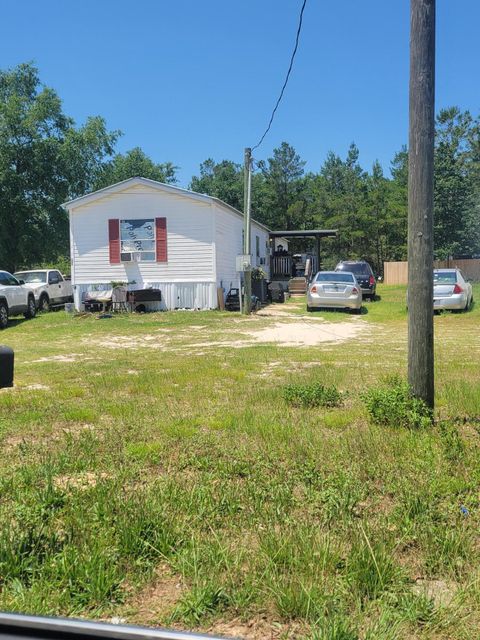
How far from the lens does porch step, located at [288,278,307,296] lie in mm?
26531

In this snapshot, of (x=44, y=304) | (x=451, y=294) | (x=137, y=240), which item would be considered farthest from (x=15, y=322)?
(x=451, y=294)

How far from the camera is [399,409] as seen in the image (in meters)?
4.18

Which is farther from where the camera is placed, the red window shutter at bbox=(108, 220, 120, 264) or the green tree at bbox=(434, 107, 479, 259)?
the green tree at bbox=(434, 107, 479, 259)

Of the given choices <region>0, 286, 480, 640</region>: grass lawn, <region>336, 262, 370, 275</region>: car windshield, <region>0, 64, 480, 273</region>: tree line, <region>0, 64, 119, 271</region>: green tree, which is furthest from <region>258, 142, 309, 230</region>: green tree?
<region>0, 286, 480, 640</region>: grass lawn

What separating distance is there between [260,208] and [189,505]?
160ft

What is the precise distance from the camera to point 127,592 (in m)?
2.17

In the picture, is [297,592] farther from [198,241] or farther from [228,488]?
[198,241]

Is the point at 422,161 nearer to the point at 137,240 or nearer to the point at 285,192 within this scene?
the point at 137,240

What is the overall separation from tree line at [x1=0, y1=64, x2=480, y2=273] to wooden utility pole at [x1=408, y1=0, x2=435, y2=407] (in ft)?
47.5

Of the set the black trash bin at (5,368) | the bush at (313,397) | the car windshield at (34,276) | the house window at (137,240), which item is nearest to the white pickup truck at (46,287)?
the car windshield at (34,276)

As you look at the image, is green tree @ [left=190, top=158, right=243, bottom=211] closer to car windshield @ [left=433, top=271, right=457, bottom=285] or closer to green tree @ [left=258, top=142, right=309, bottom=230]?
green tree @ [left=258, top=142, right=309, bottom=230]

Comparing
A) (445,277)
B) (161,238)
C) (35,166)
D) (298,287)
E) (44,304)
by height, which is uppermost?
(35,166)

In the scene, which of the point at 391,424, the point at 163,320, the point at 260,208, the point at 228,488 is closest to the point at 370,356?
the point at 391,424

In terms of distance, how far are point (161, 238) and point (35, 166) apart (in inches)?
610
